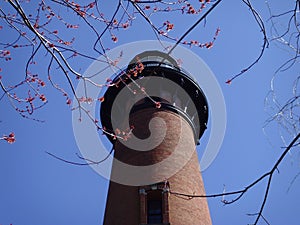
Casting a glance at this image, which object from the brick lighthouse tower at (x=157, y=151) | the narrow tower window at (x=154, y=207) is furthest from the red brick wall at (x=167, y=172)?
the narrow tower window at (x=154, y=207)

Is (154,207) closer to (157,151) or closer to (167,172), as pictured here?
(167,172)

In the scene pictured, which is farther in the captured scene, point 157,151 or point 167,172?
point 157,151

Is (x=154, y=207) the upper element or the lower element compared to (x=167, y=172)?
lower

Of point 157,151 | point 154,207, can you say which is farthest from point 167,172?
point 154,207

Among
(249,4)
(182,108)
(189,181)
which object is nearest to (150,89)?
(182,108)

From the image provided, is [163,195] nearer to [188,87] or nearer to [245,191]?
[188,87]

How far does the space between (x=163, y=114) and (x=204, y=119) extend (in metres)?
2.45

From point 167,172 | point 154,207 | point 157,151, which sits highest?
point 157,151

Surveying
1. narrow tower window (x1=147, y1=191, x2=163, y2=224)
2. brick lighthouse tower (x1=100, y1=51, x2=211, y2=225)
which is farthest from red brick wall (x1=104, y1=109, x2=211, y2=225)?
narrow tower window (x1=147, y1=191, x2=163, y2=224)

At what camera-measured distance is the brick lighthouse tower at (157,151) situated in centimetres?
1171

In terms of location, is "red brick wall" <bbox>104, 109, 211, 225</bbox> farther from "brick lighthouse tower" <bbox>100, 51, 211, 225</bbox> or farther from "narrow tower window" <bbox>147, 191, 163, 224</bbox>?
"narrow tower window" <bbox>147, 191, 163, 224</bbox>

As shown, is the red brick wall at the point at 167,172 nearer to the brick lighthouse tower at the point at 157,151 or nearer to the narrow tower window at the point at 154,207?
the brick lighthouse tower at the point at 157,151

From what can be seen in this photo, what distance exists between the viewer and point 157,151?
13.2 metres

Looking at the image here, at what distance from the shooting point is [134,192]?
12.1 metres
